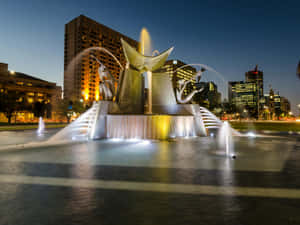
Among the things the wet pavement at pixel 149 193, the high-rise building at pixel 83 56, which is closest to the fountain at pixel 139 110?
the wet pavement at pixel 149 193

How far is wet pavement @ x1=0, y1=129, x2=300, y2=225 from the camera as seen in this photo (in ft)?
11.6

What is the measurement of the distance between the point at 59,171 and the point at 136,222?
4089 millimetres

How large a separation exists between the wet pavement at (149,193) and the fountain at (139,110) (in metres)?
9.06

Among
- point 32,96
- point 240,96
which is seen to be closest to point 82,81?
point 32,96

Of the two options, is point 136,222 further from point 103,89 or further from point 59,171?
point 103,89

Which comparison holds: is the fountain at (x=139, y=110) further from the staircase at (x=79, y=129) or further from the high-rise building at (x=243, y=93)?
the high-rise building at (x=243, y=93)

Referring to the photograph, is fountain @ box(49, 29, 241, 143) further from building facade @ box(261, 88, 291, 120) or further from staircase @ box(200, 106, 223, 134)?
building facade @ box(261, 88, 291, 120)

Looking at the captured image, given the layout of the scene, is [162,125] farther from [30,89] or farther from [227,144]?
[30,89]

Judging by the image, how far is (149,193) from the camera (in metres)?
4.64

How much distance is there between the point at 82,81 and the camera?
103 m

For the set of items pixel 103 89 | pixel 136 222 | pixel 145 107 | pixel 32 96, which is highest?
pixel 32 96

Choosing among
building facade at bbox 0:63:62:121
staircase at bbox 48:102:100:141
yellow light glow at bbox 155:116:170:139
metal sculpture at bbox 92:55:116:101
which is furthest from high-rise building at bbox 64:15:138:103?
yellow light glow at bbox 155:116:170:139

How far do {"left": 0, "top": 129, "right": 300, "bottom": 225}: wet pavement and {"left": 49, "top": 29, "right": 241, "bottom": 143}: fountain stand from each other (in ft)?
29.7

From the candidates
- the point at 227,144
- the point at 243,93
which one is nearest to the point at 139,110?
the point at 227,144
